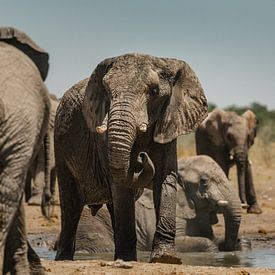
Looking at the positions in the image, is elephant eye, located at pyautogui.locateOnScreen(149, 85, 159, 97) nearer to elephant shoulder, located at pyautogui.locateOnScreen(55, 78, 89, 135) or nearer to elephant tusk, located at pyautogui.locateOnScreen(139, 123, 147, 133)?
elephant tusk, located at pyautogui.locateOnScreen(139, 123, 147, 133)

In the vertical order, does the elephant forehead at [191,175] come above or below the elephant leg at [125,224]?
above

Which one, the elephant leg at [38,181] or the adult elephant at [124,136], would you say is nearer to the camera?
the adult elephant at [124,136]

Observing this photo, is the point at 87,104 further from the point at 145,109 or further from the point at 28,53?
the point at 28,53

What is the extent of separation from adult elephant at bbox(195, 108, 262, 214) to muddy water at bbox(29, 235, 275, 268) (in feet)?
18.7

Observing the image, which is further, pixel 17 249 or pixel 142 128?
pixel 142 128

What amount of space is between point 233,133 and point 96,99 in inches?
382

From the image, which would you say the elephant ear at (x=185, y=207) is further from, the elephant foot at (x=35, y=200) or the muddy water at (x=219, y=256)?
the elephant foot at (x=35, y=200)

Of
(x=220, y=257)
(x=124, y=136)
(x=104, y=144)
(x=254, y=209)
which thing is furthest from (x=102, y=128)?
(x=254, y=209)

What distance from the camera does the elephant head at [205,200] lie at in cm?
1037

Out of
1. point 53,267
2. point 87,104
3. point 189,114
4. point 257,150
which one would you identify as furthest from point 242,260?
point 257,150

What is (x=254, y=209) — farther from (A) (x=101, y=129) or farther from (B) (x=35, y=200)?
(A) (x=101, y=129)

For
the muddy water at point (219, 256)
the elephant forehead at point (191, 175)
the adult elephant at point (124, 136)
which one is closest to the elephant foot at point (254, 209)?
the muddy water at point (219, 256)

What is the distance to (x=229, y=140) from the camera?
1706cm

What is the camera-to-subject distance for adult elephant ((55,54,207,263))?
22.9 feet
